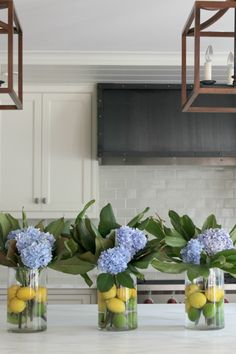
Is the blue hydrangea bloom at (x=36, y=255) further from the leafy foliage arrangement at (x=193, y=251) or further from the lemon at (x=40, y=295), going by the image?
the leafy foliage arrangement at (x=193, y=251)

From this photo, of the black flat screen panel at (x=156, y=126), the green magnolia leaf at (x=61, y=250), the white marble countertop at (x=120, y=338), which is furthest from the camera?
the black flat screen panel at (x=156, y=126)

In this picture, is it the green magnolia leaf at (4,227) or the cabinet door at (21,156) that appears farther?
the cabinet door at (21,156)

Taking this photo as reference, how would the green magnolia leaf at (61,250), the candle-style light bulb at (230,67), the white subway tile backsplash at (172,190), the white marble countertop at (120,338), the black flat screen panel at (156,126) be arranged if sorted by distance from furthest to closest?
the white subway tile backsplash at (172,190) → the black flat screen panel at (156,126) → the candle-style light bulb at (230,67) → the green magnolia leaf at (61,250) → the white marble countertop at (120,338)

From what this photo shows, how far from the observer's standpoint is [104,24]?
4.61 m

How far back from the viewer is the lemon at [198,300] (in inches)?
91.7

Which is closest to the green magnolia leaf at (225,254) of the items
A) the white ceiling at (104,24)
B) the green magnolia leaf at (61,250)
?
the green magnolia leaf at (61,250)

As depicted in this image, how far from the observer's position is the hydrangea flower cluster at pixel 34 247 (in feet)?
7.40

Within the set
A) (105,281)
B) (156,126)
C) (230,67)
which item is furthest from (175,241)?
(156,126)

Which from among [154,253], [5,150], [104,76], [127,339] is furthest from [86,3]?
[127,339]

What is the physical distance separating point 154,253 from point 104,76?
3484 millimetres

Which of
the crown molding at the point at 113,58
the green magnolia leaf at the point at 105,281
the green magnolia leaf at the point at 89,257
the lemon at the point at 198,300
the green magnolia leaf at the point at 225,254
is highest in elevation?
the crown molding at the point at 113,58

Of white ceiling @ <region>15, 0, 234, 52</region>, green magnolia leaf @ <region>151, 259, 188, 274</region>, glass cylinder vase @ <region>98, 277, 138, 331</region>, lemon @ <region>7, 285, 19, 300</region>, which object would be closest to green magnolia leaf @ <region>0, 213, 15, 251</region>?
lemon @ <region>7, 285, 19, 300</region>

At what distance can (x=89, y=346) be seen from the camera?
205 cm

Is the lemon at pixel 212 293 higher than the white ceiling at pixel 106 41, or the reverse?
the white ceiling at pixel 106 41
